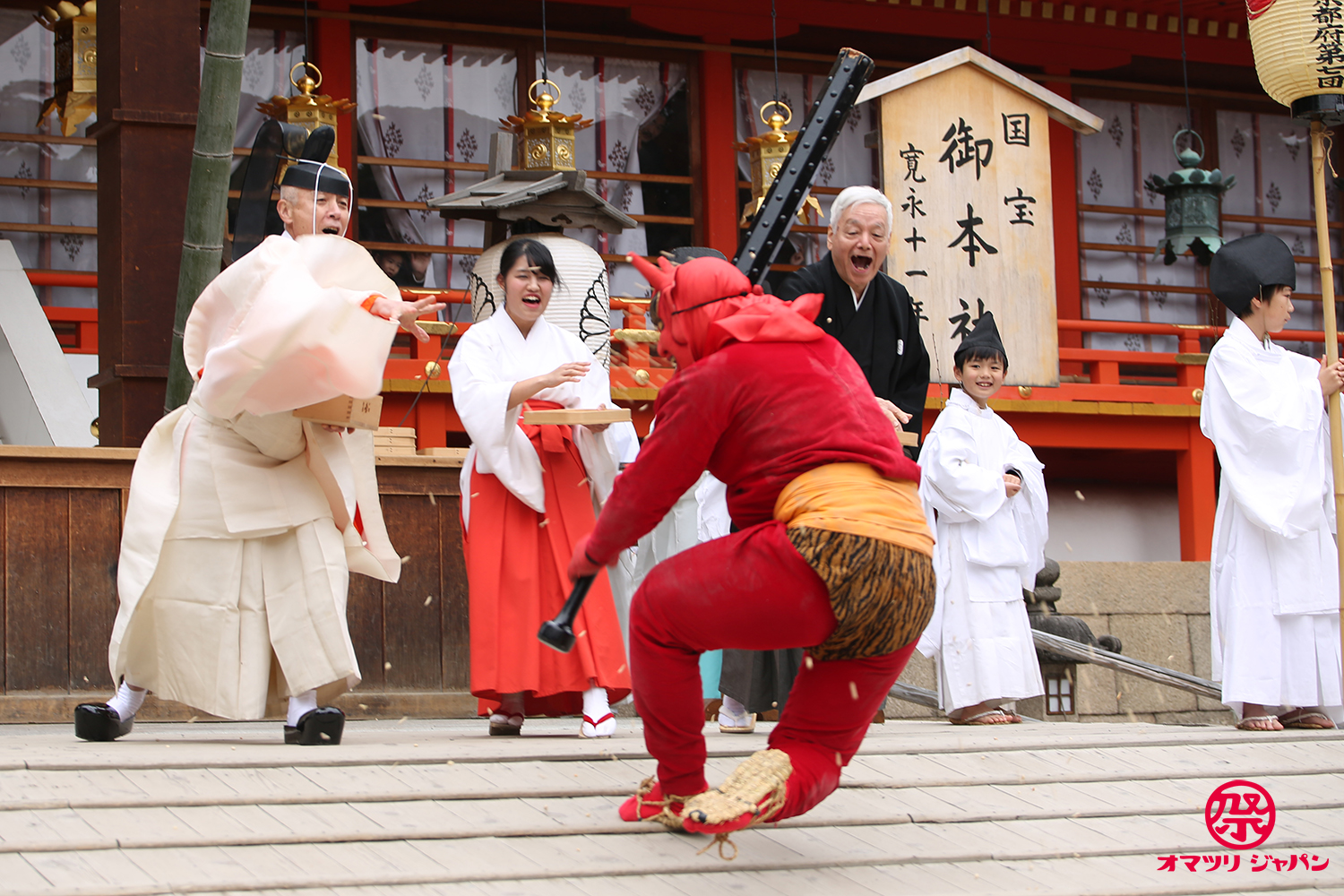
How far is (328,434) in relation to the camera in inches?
172

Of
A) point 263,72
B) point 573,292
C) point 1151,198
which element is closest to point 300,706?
point 573,292

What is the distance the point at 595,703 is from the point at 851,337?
5.35 ft

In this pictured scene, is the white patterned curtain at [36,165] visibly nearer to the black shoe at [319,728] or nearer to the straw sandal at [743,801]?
the black shoe at [319,728]

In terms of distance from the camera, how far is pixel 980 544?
6301mm

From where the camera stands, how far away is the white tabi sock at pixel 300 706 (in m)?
4.36

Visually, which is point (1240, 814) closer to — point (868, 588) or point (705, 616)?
point (868, 588)

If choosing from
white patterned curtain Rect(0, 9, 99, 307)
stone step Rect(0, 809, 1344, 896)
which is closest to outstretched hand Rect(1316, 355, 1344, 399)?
stone step Rect(0, 809, 1344, 896)

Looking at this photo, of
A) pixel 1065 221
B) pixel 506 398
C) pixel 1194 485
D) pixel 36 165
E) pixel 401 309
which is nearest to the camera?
pixel 401 309

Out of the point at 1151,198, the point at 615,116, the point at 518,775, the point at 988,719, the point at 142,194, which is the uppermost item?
the point at 615,116

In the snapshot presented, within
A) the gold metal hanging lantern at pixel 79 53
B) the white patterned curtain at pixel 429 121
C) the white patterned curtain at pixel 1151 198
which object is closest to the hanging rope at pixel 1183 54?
the white patterned curtain at pixel 1151 198

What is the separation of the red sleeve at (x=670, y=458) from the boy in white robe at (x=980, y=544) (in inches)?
130

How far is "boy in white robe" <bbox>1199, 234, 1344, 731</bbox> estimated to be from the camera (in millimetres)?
5477

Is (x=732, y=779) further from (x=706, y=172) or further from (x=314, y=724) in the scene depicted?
(x=706, y=172)

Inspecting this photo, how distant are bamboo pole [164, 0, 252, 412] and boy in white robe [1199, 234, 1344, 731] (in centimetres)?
416
